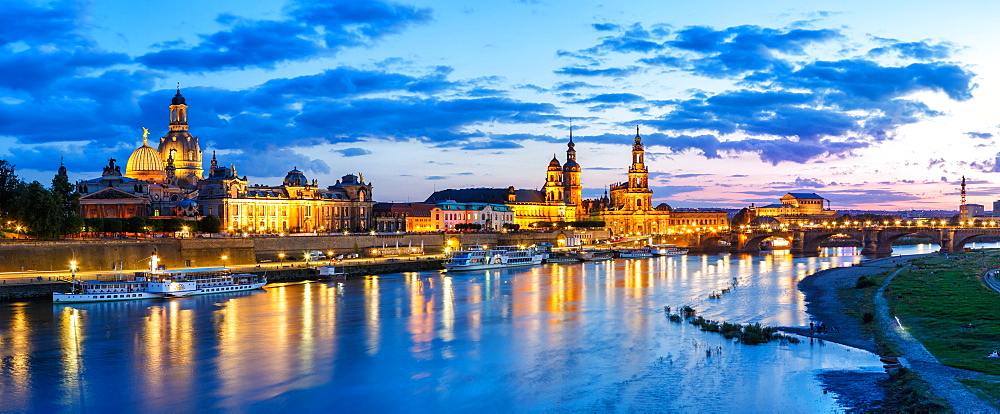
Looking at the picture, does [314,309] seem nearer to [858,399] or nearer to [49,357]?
[49,357]

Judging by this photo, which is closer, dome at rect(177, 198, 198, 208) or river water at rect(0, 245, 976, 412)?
river water at rect(0, 245, 976, 412)

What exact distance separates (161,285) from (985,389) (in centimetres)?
4304

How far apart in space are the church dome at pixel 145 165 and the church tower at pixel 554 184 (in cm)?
7566

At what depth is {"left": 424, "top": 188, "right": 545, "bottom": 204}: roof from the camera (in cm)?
15540

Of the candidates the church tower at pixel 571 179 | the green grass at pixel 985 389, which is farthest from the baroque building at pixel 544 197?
the green grass at pixel 985 389

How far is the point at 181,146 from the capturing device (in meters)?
114

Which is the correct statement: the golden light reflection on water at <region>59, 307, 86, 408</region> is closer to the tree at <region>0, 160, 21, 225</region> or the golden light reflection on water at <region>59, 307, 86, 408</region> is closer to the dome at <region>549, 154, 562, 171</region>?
the tree at <region>0, 160, 21, 225</region>

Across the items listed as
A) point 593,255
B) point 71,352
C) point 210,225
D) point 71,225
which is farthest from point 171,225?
point 71,352

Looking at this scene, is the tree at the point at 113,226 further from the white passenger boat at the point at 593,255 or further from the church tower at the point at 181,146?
the white passenger boat at the point at 593,255

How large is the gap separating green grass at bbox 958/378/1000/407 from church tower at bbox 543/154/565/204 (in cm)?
13868

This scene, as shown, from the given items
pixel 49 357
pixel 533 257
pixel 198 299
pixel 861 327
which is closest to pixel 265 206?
pixel 533 257

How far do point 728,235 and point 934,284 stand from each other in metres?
82.9

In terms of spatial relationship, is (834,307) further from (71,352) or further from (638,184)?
(638,184)

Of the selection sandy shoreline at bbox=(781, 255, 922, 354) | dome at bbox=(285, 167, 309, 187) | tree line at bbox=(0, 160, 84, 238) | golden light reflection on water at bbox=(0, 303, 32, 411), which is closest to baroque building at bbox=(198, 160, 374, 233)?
dome at bbox=(285, 167, 309, 187)
